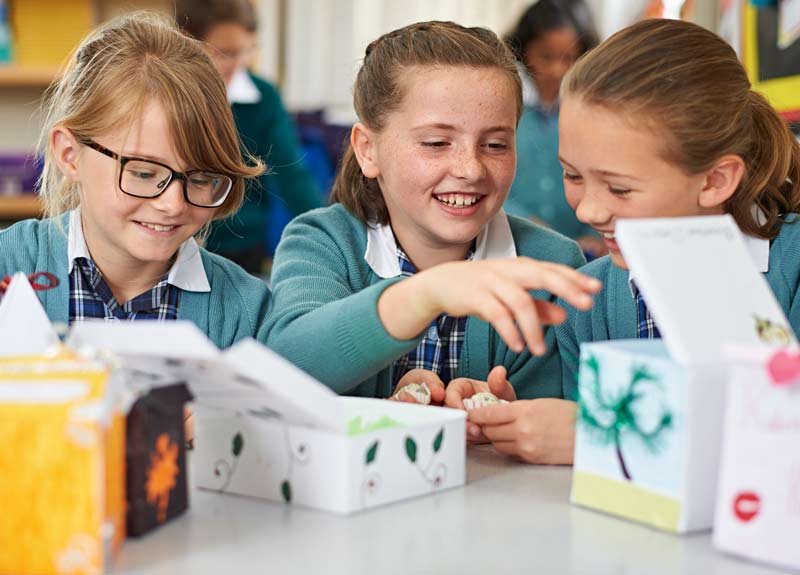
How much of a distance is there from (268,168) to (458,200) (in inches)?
74.0

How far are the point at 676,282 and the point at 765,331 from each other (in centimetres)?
9

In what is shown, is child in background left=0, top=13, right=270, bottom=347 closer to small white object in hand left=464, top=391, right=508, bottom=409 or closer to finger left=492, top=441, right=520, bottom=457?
small white object in hand left=464, top=391, right=508, bottom=409

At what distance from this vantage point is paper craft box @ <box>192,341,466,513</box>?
2.77ft

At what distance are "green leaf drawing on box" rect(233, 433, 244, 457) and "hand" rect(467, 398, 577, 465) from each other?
300mm

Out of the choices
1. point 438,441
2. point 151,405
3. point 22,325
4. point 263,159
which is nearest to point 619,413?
point 438,441

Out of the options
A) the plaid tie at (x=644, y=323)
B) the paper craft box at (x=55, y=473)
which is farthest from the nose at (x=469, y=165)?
the paper craft box at (x=55, y=473)

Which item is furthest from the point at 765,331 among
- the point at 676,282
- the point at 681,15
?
the point at 681,15

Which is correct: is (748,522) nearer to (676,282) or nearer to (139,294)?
(676,282)

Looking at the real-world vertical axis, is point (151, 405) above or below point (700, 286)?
below

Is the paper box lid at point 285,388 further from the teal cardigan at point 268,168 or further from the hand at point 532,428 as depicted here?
the teal cardigan at point 268,168

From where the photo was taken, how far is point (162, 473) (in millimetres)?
829

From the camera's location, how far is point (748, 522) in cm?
78

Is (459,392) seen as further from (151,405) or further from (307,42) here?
(307,42)

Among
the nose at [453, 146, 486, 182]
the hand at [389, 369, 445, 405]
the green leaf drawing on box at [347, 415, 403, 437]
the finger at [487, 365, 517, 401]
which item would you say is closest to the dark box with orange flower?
the green leaf drawing on box at [347, 415, 403, 437]
